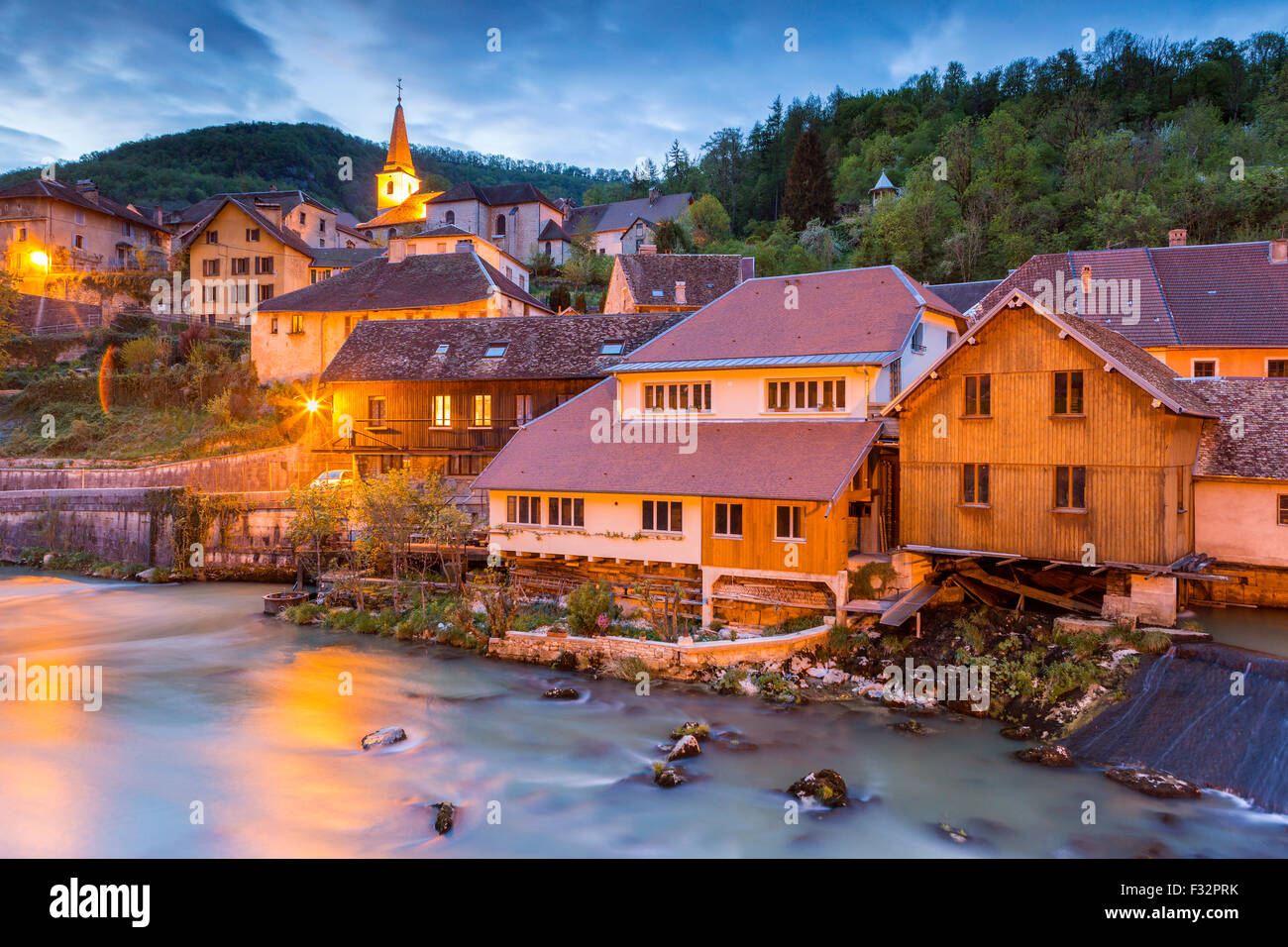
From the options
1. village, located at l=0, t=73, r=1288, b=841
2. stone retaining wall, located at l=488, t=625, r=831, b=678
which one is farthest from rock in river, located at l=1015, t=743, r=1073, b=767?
stone retaining wall, located at l=488, t=625, r=831, b=678

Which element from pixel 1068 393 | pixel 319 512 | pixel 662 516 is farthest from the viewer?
pixel 319 512

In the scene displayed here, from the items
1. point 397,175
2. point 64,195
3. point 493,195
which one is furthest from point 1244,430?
point 397,175

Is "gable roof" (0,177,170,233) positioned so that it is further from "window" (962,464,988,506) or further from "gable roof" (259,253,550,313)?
"window" (962,464,988,506)

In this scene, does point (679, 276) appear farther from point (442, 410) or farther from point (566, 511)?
point (566, 511)

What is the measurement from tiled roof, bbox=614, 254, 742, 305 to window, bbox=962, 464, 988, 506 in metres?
26.1

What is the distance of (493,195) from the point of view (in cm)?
7956

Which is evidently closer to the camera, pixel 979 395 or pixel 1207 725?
pixel 1207 725

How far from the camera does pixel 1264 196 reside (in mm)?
45438

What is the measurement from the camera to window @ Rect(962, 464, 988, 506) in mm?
19906

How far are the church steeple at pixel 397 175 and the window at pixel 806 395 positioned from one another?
7668cm

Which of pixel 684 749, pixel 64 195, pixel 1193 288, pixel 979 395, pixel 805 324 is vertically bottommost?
pixel 684 749

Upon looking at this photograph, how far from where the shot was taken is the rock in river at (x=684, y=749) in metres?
15.4

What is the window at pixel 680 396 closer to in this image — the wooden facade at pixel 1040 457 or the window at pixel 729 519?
the window at pixel 729 519

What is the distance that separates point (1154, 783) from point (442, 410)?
28.7 m
